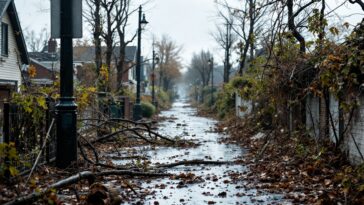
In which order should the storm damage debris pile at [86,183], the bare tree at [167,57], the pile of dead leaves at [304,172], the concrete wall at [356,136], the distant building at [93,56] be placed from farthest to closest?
the bare tree at [167,57]
the distant building at [93,56]
the concrete wall at [356,136]
the pile of dead leaves at [304,172]
the storm damage debris pile at [86,183]

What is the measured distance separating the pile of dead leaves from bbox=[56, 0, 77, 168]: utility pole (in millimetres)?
3332

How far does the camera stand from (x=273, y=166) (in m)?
10.3

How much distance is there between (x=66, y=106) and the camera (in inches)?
360

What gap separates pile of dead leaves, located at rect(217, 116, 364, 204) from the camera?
22.9 feet

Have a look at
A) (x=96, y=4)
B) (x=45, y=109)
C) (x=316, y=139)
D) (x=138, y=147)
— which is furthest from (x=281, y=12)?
(x=96, y=4)

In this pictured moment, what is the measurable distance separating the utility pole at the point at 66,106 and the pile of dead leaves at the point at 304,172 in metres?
3.33

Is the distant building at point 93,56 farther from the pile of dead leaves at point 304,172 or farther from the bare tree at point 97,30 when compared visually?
the pile of dead leaves at point 304,172

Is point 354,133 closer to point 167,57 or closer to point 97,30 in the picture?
point 97,30

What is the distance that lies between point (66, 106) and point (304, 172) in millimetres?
4600

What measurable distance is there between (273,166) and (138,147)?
246 inches

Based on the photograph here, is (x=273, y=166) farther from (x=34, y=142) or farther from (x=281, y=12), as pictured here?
(x=34, y=142)

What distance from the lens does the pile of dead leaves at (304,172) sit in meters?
6.99

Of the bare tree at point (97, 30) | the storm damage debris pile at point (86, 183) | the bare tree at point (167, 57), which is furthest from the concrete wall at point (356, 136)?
the bare tree at point (167, 57)

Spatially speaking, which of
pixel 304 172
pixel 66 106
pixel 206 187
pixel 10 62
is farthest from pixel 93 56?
pixel 206 187
